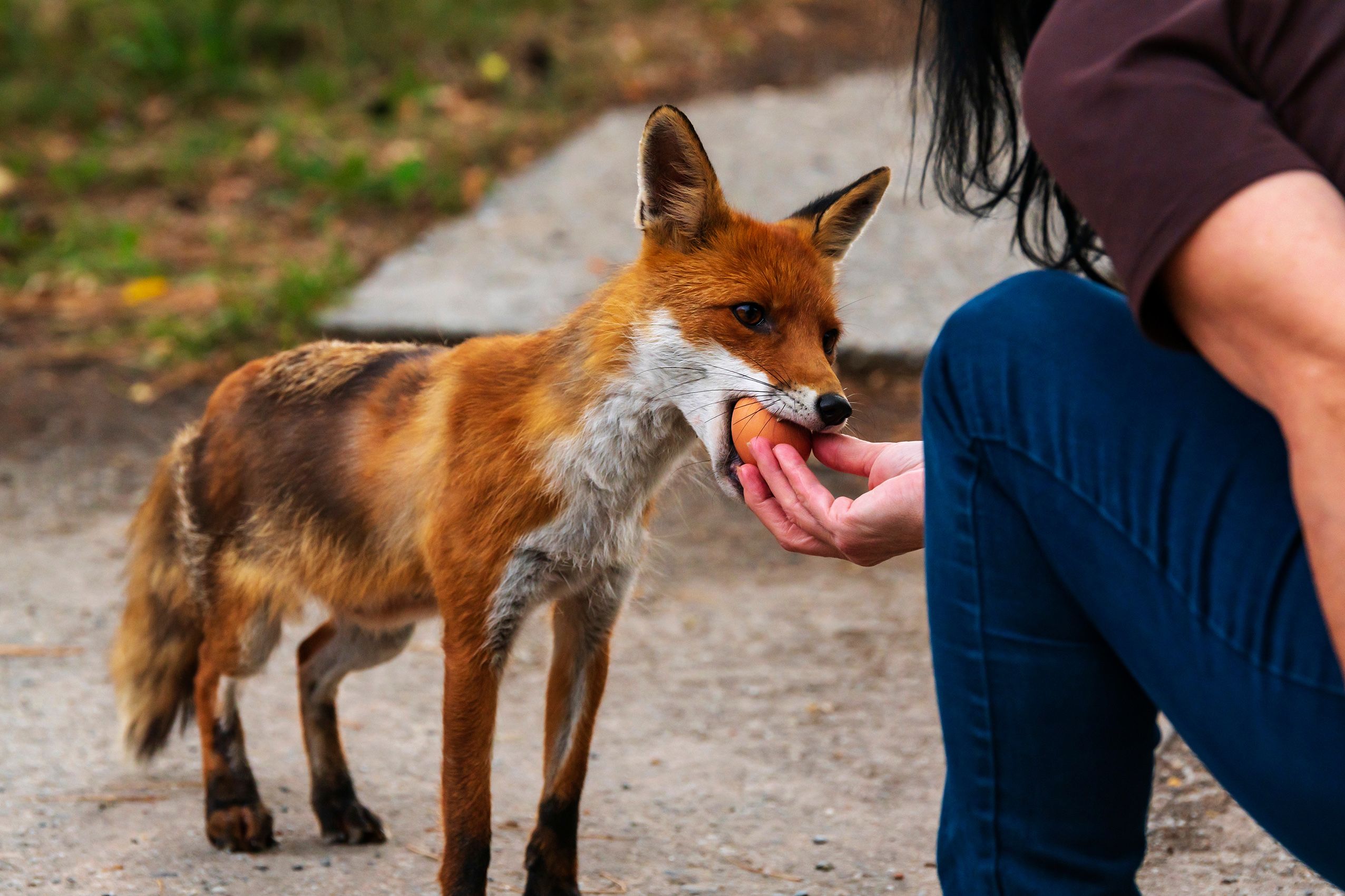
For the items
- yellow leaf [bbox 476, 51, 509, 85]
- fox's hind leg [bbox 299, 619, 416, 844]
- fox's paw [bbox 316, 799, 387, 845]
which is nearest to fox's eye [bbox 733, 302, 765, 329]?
fox's hind leg [bbox 299, 619, 416, 844]

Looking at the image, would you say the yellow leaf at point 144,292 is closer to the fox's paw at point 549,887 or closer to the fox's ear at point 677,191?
the fox's ear at point 677,191

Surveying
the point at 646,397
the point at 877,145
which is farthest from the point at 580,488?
the point at 877,145

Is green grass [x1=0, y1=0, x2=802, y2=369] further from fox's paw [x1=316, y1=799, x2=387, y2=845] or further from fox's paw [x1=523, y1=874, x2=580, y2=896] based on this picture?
→ fox's paw [x1=523, y1=874, x2=580, y2=896]

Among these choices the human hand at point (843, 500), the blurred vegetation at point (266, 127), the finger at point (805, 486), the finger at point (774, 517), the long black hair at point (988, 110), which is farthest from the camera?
the blurred vegetation at point (266, 127)

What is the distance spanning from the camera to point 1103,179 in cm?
129

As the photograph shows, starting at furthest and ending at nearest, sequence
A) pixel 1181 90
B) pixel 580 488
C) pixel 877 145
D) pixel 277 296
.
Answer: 1. pixel 877 145
2. pixel 277 296
3. pixel 580 488
4. pixel 1181 90

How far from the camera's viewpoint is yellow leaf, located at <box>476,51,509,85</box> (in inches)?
312

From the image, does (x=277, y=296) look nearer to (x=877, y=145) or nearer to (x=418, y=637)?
(x=418, y=637)

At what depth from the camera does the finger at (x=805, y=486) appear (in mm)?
2174

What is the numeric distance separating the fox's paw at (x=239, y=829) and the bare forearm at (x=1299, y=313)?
7.69ft

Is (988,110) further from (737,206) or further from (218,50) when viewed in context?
(218,50)

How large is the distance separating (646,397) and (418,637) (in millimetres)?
1863

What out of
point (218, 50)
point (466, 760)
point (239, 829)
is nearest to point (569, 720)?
point (466, 760)

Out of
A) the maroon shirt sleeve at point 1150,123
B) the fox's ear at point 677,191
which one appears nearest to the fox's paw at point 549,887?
the fox's ear at point 677,191
